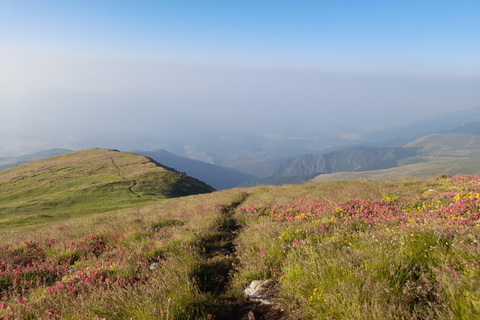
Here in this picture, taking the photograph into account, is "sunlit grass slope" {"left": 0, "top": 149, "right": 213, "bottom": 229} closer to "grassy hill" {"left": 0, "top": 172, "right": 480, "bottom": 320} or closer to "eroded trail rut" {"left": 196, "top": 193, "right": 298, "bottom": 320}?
"grassy hill" {"left": 0, "top": 172, "right": 480, "bottom": 320}

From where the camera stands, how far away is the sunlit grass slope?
32188mm

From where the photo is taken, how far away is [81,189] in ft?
144

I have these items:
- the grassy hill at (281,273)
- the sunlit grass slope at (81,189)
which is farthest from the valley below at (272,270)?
the sunlit grass slope at (81,189)

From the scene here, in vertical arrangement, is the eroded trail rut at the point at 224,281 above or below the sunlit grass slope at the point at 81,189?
above

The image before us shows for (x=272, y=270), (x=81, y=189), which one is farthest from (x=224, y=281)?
(x=81, y=189)

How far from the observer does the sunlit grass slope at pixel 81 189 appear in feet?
106

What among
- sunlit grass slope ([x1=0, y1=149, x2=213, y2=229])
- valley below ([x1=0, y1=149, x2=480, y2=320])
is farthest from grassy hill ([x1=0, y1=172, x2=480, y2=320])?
sunlit grass slope ([x1=0, y1=149, x2=213, y2=229])

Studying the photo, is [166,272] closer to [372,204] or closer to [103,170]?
[372,204]

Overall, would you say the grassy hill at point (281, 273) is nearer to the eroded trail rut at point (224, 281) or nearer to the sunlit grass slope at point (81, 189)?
the eroded trail rut at point (224, 281)

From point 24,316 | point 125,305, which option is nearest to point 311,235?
point 125,305

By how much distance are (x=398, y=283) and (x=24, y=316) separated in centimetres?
623

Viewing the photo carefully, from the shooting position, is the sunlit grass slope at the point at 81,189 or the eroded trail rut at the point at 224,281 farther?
the sunlit grass slope at the point at 81,189

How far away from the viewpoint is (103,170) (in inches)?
2393

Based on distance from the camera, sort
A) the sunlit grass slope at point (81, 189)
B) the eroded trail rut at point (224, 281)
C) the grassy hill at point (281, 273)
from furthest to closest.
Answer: the sunlit grass slope at point (81, 189)
the eroded trail rut at point (224, 281)
the grassy hill at point (281, 273)
